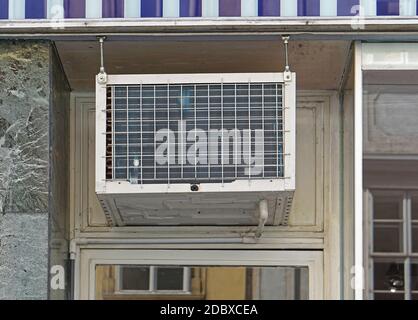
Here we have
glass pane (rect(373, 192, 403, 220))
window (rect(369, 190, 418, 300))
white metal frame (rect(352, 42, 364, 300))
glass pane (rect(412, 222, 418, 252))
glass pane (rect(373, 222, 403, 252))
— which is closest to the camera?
white metal frame (rect(352, 42, 364, 300))

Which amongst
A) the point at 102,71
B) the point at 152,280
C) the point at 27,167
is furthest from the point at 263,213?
the point at 152,280

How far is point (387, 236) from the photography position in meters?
6.76

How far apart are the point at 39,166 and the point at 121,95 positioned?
1.60ft

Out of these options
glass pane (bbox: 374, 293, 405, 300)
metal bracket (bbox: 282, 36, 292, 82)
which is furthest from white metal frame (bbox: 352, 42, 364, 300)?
glass pane (bbox: 374, 293, 405, 300)

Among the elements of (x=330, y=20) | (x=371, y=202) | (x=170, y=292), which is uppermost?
(x=330, y=20)

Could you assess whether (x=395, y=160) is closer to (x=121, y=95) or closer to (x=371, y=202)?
(x=371, y=202)

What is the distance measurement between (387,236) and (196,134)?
2229 mm

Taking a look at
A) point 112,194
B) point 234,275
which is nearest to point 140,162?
point 112,194

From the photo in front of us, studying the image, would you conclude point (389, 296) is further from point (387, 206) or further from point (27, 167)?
point (27, 167)

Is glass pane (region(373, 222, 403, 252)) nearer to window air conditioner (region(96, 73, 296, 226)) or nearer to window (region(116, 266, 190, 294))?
window (region(116, 266, 190, 294))

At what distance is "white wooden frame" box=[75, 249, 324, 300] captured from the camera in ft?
18.7

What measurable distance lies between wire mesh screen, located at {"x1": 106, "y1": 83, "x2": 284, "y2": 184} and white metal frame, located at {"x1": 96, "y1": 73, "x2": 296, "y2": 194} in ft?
0.08

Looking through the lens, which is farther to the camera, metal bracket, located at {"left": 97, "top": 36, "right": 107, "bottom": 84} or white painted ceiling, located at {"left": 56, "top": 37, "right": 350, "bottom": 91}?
white painted ceiling, located at {"left": 56, "top": 37, "right": 350, "bottom": 91}

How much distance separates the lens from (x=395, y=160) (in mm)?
5699
